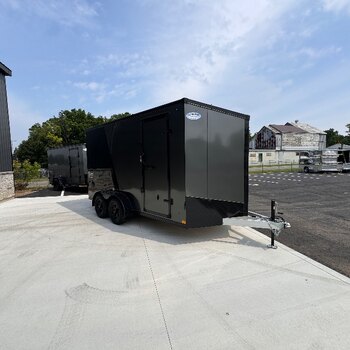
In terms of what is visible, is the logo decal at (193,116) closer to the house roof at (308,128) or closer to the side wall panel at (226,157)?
the side wall panel at (226,157)

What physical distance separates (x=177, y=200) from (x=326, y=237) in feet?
10.3

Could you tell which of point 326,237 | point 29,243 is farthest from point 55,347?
point 326,237

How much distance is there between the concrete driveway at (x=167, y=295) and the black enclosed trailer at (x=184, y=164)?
2.29 ft

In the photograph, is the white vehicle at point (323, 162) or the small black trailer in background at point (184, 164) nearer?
the small black trailer in background at point (184, 164)

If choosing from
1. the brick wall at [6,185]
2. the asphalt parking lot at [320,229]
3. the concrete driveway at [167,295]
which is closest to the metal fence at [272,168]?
the asphalt parking lot at [320,229]

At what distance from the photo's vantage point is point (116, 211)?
659cm

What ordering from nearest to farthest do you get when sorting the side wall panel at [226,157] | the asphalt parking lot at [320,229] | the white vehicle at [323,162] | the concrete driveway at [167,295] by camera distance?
the concrete driveway at [167,295] → the asphalt parking lot at [320,229] → the side wall panel at [226,157] → the white vehicle at [323,162]

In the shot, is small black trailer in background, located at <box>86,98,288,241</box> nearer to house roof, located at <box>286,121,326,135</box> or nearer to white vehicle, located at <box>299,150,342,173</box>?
white vehicle, located at <box>299,150,342,173</box>

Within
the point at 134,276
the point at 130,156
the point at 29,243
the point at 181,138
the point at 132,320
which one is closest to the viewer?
the point at 132,320

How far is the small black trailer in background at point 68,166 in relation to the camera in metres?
13.2

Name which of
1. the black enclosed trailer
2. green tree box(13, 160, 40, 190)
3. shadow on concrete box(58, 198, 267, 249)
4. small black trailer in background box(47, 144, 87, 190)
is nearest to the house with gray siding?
small black trailer in background box(47, 144, 87, 190)

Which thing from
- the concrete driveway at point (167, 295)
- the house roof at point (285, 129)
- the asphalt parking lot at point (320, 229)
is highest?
the house roof at point (285, 129)

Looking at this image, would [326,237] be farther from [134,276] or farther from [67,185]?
[67,185]

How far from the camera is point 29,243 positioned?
5.24 meters
